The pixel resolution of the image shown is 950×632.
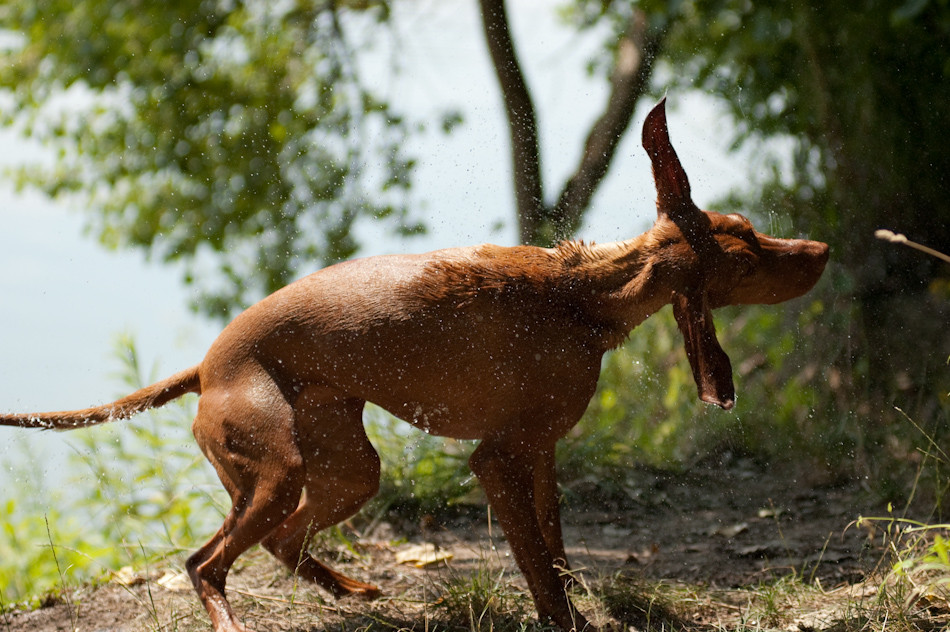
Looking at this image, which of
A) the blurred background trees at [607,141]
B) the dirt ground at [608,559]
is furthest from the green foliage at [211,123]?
the dirt ground at [608,559]

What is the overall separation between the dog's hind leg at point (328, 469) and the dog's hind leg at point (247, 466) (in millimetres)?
234

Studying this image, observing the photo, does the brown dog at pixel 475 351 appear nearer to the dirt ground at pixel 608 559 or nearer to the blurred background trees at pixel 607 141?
the dirt ground at pixel 608 559

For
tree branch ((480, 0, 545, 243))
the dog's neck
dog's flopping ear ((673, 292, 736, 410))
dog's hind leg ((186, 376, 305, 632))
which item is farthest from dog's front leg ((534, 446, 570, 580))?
tree branch ((480, 0, 545, 243))

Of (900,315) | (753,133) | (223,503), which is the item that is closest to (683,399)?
(900,315)

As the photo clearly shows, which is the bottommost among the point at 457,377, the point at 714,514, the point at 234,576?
the point at 714,514

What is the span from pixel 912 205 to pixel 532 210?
225 centimetres

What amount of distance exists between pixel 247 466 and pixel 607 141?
326cm

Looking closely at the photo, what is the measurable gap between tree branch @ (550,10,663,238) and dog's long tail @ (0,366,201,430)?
96.9 inches

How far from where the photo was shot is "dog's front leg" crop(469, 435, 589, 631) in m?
2.63

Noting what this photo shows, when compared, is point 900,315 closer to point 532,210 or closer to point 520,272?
point 532,210

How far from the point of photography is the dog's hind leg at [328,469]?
9.48 ft

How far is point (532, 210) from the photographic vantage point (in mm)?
4621

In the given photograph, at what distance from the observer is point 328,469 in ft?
9.63

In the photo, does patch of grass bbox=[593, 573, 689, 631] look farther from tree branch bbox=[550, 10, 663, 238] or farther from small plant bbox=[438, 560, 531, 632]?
tree branch bbox=[550, 10, 663, 238]
